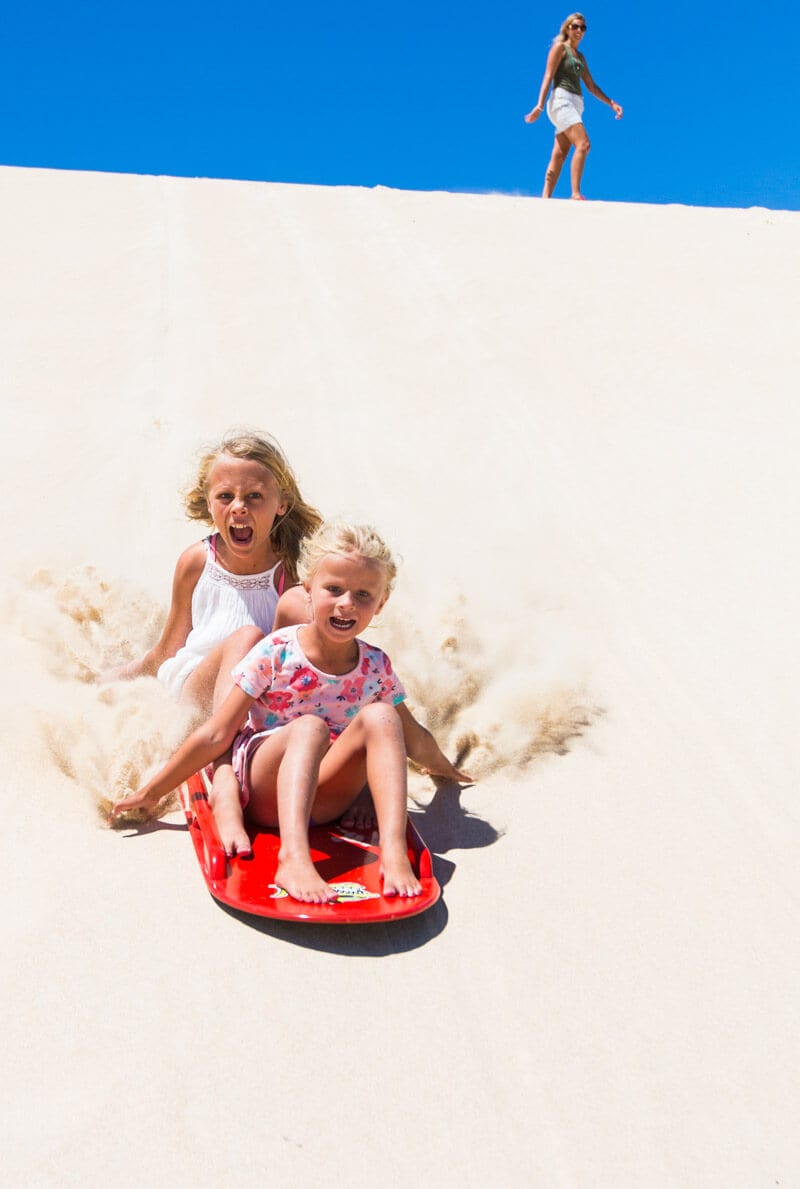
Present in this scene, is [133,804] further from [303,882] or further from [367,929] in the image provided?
[367,929]

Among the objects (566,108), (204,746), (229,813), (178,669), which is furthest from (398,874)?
(566,108)

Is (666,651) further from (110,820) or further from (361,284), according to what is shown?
(361,284)

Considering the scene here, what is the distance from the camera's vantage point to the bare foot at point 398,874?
8.28 feet

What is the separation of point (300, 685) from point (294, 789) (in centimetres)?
33

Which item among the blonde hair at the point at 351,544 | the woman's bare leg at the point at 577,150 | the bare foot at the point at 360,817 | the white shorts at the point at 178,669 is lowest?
the bare foot at the point at 360,817

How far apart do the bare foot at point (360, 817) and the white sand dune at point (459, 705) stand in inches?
9.5

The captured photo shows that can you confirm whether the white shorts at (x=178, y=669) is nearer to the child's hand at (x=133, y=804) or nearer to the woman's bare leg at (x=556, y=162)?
the child's hand at (x=133, y=804)

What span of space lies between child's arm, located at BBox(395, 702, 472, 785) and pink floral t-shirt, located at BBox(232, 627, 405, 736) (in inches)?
4.0

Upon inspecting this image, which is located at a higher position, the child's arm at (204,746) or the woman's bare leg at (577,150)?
the woman's bare leg at (577,150)

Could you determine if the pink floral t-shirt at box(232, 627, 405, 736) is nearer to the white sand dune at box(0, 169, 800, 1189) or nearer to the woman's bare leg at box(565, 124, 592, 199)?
the white sand dune at box(0, 169, 800, 1189)

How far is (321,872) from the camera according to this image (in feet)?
8.77

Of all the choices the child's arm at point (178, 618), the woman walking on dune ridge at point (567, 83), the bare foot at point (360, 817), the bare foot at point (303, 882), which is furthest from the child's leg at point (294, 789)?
the woman walking on dune ridge at point (567, 83)

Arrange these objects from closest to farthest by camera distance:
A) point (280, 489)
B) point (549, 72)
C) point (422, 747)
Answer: point (422, 747)
point (280, 489)
point (549, 72)

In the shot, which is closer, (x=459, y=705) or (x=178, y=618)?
(x=178, y=618)
